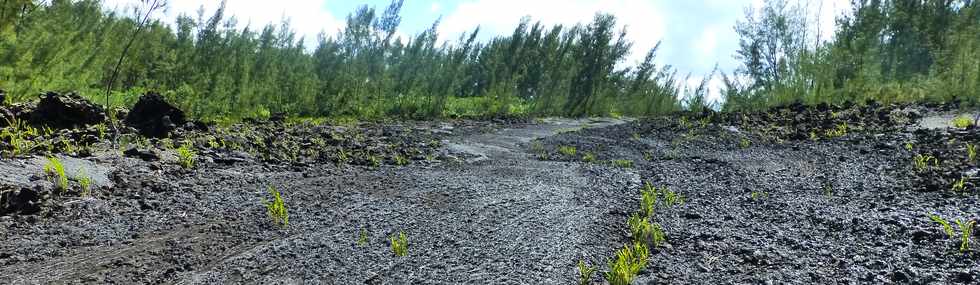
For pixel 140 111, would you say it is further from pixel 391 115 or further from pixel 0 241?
pixel 391 115

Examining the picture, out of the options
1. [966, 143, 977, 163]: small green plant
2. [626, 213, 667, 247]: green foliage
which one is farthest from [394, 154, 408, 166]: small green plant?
[966, 143, 977, 163]: small green plant

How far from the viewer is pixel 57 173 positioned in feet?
12.6

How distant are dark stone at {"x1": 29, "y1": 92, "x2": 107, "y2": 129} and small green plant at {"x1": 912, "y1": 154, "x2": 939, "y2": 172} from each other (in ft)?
23.1

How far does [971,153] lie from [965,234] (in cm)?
261

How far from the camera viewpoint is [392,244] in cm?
304

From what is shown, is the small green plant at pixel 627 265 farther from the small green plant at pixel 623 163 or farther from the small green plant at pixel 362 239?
the small green plant at pixel 623 163

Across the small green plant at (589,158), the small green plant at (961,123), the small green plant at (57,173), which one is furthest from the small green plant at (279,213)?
the small green plant at (961,123)

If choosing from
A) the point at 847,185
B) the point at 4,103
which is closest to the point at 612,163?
the point at 847,185

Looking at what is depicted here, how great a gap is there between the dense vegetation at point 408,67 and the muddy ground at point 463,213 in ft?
6.43

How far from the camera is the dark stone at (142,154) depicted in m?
4.70

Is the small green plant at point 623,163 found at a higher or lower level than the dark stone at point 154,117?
lower

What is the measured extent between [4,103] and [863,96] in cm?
1245

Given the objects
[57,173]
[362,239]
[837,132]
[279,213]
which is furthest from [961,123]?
[57,173]

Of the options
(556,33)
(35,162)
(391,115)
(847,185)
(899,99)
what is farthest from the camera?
(556,33)
